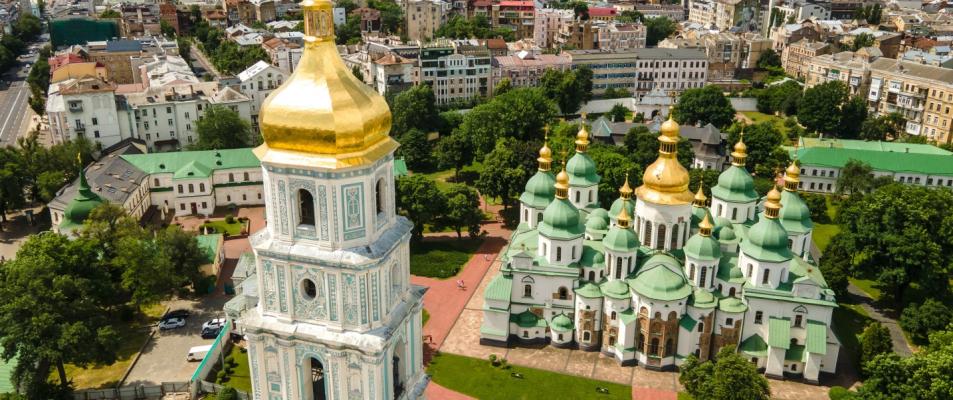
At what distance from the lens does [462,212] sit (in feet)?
189

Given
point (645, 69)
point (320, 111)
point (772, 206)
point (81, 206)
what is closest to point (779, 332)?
point (772, 206)

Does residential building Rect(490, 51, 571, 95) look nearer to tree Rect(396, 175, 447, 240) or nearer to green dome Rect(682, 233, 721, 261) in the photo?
tree Rect(396, 175, 447, 240)

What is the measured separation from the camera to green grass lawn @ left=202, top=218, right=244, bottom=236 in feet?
199

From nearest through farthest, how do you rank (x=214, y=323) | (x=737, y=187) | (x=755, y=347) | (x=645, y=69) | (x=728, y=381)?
(x=728, y=381) → (x=755, y=347) → (x=214, y=323) → (x=737, y=187) → (x=645, y=69)

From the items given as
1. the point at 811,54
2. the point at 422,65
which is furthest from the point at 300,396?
the point at 811,54

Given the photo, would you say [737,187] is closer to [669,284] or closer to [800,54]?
[669,284]

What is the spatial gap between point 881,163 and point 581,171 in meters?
36.2

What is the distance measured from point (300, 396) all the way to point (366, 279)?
4445 mm

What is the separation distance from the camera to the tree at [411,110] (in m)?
82.7

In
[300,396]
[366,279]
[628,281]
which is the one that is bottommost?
[628,281]

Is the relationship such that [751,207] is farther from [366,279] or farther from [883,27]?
[883,27]

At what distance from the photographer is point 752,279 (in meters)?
40.7

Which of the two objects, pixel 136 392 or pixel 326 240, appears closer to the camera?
pixel 326 240

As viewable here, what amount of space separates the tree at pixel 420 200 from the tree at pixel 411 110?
25.4 metres
